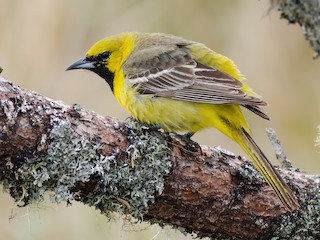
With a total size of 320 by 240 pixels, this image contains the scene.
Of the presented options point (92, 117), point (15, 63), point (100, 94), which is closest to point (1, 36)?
point (15, 63)

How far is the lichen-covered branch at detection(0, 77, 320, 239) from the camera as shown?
113 inches

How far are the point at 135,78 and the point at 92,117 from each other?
1.13m

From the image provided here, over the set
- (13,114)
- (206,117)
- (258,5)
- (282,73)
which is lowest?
(13,114)

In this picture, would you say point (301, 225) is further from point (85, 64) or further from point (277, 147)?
point (85, 64)

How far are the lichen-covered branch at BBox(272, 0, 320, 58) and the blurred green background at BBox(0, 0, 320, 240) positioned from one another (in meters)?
2.71

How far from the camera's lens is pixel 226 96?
3.71 metres

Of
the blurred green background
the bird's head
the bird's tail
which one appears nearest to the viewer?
the bird's tail

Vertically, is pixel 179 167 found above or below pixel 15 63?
below

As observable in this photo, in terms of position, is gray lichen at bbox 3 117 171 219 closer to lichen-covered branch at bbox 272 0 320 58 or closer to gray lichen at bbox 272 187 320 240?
gray lichen at bbox 272 187 320 240

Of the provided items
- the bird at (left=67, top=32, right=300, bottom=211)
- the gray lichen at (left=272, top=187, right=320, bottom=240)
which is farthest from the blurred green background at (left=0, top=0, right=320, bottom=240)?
the gray lichen at (left=272, top=187, right=320, bottom=240)

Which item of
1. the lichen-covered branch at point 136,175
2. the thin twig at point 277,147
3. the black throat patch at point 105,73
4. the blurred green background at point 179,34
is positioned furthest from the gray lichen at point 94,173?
the blurred green background at point 179,34

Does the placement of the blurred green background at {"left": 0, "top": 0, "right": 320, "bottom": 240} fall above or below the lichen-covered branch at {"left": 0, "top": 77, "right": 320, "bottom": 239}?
above

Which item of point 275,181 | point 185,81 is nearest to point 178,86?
point 185,81

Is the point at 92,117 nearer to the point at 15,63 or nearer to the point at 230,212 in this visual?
the point at 230,212
